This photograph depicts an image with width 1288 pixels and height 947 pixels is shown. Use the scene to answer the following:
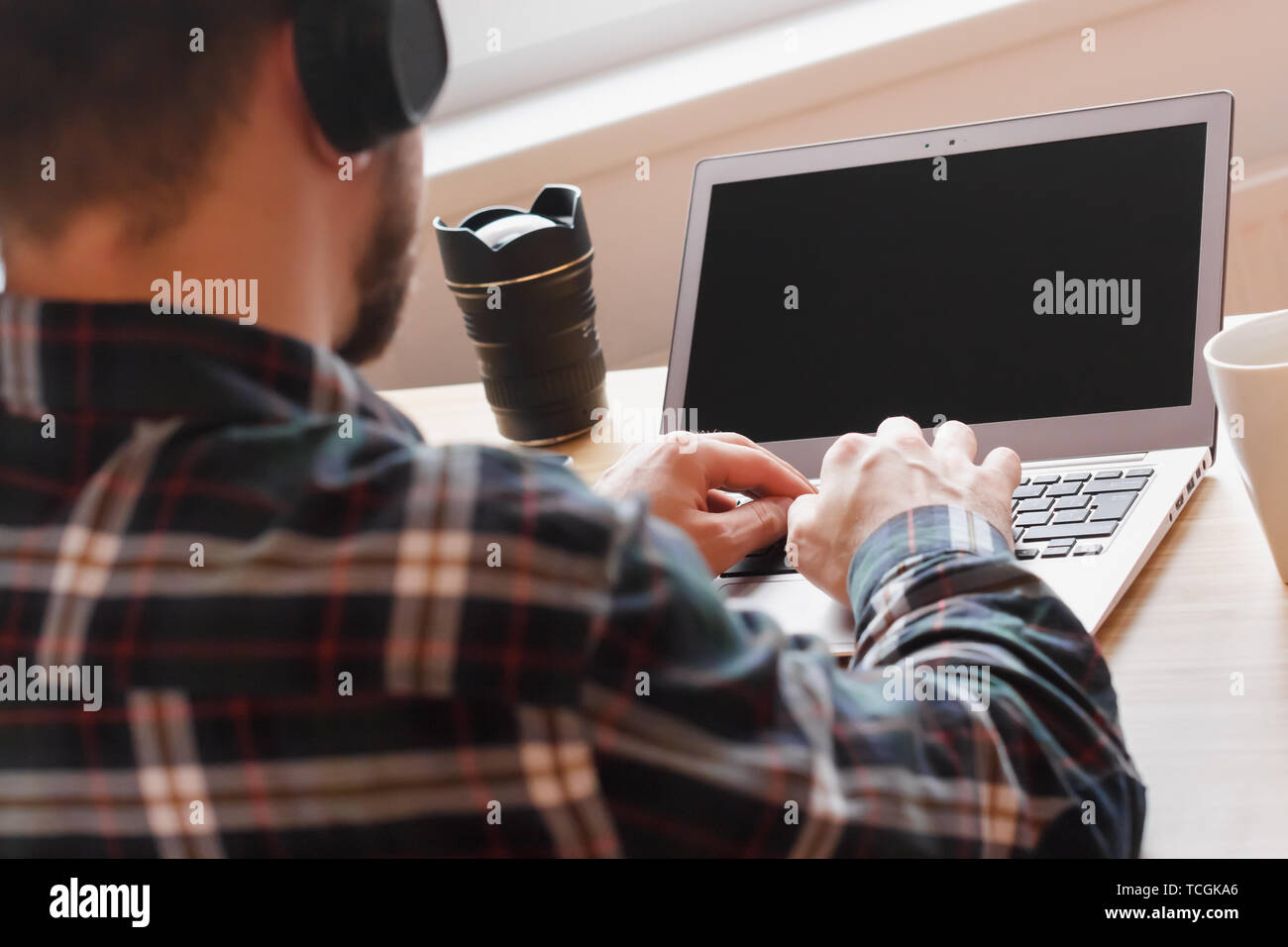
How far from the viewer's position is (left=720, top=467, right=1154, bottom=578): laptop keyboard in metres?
0.79

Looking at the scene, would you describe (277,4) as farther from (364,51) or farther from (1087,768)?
(1087,768)

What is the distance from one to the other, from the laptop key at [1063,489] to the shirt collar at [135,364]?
0.54 m

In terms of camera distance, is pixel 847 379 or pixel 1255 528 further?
pixel 847 379

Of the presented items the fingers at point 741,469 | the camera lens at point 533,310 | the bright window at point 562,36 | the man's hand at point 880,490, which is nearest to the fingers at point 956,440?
the man's hand at point 880,490

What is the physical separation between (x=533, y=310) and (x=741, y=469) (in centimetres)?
33

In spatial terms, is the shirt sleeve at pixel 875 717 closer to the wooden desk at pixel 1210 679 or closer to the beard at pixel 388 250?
the wooden desk at pixel 1210 679

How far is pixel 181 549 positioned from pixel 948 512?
411 millimetres

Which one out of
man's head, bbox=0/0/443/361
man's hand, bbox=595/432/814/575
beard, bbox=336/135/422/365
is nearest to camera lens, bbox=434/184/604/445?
man's hand, bbox=595/432/814/575

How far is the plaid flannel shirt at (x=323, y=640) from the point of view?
424 millimetres

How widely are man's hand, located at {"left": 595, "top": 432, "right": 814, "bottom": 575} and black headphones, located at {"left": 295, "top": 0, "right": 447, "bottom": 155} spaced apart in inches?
14.5

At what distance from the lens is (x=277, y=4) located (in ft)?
1.61

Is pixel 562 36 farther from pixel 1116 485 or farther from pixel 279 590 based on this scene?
pixel 279 590

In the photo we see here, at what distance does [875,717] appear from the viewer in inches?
21.0

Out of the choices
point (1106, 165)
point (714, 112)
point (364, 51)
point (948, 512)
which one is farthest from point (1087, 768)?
point (714, 112)
